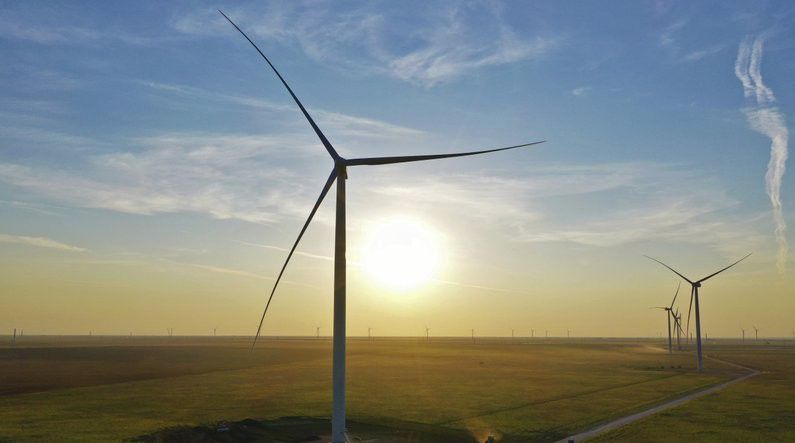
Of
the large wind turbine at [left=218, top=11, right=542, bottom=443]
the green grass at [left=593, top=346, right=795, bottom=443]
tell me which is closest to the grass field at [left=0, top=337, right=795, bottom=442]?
the green grass at [left=593, top=346, right=795, bottom=443]

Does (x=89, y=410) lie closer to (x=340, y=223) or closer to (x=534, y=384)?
(x=340, y=223)

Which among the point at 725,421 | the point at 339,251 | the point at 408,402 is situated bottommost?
the point at 408,402

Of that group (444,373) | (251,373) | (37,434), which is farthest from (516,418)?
(251,373)

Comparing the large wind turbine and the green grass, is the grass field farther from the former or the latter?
the large wind turbine

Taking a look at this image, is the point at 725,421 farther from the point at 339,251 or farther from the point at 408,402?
the point at 339,251

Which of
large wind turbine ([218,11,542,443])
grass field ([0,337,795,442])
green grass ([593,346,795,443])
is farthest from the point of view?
grass field ([0,337,795,442])

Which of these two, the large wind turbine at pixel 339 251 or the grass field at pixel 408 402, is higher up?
the large wind turbine at pixel 339 251

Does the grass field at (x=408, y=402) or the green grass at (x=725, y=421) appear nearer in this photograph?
the green grass at (x=725, y=421)

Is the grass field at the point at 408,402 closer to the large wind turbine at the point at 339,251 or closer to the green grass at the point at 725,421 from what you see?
the green grass at the point at 725,421

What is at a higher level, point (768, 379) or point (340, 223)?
point (340, 223)

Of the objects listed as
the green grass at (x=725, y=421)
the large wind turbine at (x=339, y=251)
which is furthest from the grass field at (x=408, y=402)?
the large wind turbine at (x=339, y=251)

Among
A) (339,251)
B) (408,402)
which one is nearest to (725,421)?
(408,402)
